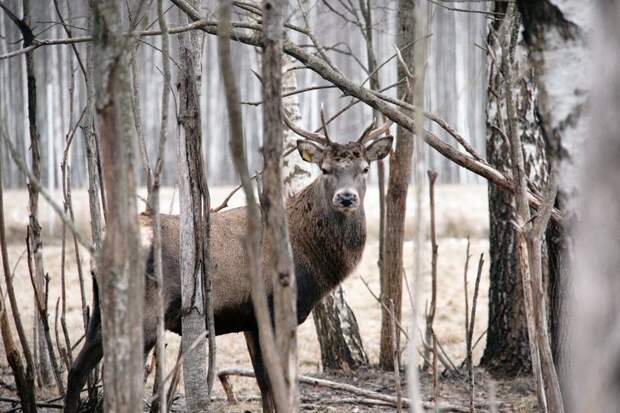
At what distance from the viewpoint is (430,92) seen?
65.1 feet

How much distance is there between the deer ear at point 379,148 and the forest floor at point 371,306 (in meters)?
1.08

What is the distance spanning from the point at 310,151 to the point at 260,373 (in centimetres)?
182

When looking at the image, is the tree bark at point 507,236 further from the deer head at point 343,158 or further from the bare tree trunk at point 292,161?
the bare tree trunk at point 292,161

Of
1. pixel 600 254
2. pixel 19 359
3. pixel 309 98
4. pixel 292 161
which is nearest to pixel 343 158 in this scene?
pixel 292 161

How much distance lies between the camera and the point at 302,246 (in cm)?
631

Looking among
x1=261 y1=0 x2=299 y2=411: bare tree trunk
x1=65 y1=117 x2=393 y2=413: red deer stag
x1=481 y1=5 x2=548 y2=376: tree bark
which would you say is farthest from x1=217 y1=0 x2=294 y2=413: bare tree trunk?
x1=481 y1=5 x2=548 y2=376: tree bark

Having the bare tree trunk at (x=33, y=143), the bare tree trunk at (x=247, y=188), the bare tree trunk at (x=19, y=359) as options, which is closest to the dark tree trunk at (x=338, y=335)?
the bare tree trunk at (x=33, y=143)

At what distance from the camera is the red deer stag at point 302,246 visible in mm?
5520

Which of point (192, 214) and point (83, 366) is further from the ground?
Answer: point (192, 214)

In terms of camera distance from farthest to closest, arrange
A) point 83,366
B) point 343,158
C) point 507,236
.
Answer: point 507,236
point 343,158
point 83,366

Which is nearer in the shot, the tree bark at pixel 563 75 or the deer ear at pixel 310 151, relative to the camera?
the tree bark at pixel 563 75

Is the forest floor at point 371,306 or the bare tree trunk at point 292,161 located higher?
the bare tree trunk at point 292,161

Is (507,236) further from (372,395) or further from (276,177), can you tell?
(276,177)

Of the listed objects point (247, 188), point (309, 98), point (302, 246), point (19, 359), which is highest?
point (309, 98)
